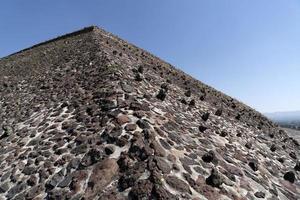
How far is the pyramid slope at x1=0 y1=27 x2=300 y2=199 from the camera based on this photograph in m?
12.0

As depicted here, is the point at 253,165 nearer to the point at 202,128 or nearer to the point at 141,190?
the point at 202,128

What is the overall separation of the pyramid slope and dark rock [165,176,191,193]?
35 mm

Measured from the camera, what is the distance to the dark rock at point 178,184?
11.5 metres

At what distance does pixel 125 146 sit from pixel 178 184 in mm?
2591

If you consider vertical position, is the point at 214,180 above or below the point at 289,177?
above

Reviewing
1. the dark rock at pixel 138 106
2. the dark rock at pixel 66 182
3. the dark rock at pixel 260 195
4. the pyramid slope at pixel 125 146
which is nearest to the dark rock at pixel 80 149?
the pyramid slope at pixel 125 146

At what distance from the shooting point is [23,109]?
835 inches

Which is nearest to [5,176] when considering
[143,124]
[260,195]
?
[143,124]

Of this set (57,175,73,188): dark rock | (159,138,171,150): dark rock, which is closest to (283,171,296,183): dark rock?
(159,138,171,150): dark rock

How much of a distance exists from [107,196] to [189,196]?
7.92ft

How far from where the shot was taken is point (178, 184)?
11.7 meters

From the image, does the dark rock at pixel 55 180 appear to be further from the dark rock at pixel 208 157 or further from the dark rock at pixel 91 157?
the dark rock at pixel 208 157

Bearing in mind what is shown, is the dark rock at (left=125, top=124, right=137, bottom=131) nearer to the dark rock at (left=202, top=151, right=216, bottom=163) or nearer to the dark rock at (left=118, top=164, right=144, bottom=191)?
the dark rock at (left=118, top=164, right=144, bottom=191)

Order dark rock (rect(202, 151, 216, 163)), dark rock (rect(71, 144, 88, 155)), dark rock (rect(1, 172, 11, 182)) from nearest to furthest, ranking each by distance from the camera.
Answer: dark rock (rect(71, 144, 88, 155))
dark rock (rect(202, 151, 216, 163))
dark rock (rect(1, 172, 11, 182))
